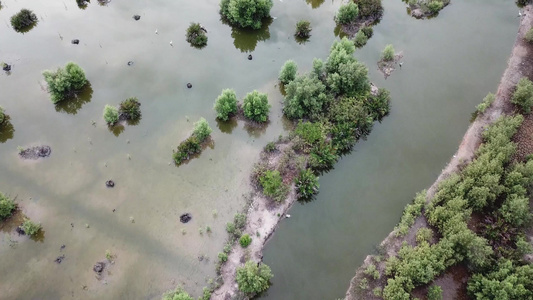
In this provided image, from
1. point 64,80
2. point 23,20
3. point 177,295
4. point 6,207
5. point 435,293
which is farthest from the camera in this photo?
point 23,20

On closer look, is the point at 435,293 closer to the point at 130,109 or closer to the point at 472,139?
the point at 472,139

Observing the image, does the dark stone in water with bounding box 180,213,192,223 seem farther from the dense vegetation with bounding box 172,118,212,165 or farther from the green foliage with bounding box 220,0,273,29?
the green foliage with bounding box 220,0,273,29

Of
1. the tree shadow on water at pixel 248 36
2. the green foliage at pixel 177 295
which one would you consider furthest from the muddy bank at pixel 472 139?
the tree shadow on water at pixel 248 36

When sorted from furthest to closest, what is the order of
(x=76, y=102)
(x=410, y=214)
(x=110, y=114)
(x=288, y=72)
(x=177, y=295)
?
1. (x=76, y=102)
2. (x=288, y=72)
3. (x=110, y=114)
4. (x=410, y=214)
5. (x=177, y=295)

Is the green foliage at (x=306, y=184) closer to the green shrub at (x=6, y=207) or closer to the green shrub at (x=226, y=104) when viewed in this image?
the green shrub at (x=226, y=104)

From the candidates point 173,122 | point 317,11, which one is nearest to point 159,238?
point 173,122

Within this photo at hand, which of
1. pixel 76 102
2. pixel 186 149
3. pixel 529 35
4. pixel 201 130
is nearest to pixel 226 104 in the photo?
pixel 201 130
